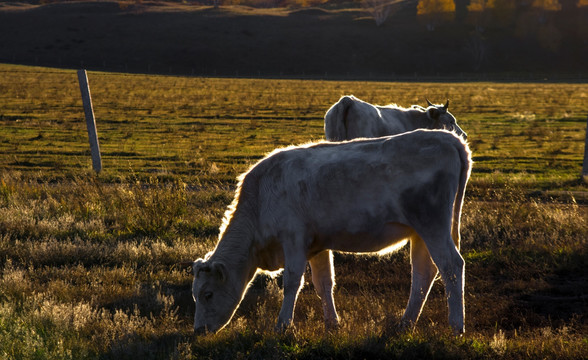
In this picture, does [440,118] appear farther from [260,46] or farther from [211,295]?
[260,46]

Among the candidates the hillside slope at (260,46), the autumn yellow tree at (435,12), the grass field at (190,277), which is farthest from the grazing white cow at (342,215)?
the autumn yellow tree at (435,12)

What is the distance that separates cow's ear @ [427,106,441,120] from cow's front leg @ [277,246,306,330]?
30.5 feet

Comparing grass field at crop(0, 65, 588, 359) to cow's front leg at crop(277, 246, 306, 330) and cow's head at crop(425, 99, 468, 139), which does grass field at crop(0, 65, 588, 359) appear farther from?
cow's head at crop(425, 99, 468, 139)

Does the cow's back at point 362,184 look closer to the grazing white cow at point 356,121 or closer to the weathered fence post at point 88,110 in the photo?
the grazing white cow at point 356,121

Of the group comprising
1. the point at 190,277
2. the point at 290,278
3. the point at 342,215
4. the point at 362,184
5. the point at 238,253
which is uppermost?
the point at 362,184

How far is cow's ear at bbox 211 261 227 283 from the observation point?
5.90 meters

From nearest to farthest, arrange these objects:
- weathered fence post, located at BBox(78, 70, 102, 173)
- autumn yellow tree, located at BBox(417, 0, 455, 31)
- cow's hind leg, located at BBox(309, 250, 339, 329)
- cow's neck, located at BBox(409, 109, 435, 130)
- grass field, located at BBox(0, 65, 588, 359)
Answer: grass field, located at BBox(0, 65, 588, 359)
cow's hind leg, located at BBox(309, 250, 339, 329)
cow's neck, located at BBox(409, 109, 435, 130)
weathered fence post, located at BBox(78, 70, 102, 173)
autumn yellow tree, located at BBox(417, 0, 455, 31)

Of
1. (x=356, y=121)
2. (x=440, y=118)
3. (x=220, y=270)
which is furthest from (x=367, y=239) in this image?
(x=440, y=118)

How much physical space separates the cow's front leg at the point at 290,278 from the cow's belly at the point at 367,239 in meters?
0.23

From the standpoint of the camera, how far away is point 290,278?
5.79 metres

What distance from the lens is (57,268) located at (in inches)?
330

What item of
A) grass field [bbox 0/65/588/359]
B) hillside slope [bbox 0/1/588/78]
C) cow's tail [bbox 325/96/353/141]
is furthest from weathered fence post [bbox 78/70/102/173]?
hillside slope [bbox 0/1/588/78]

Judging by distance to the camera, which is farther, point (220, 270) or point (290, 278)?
point (220, 270)

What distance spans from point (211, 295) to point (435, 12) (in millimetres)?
130392
